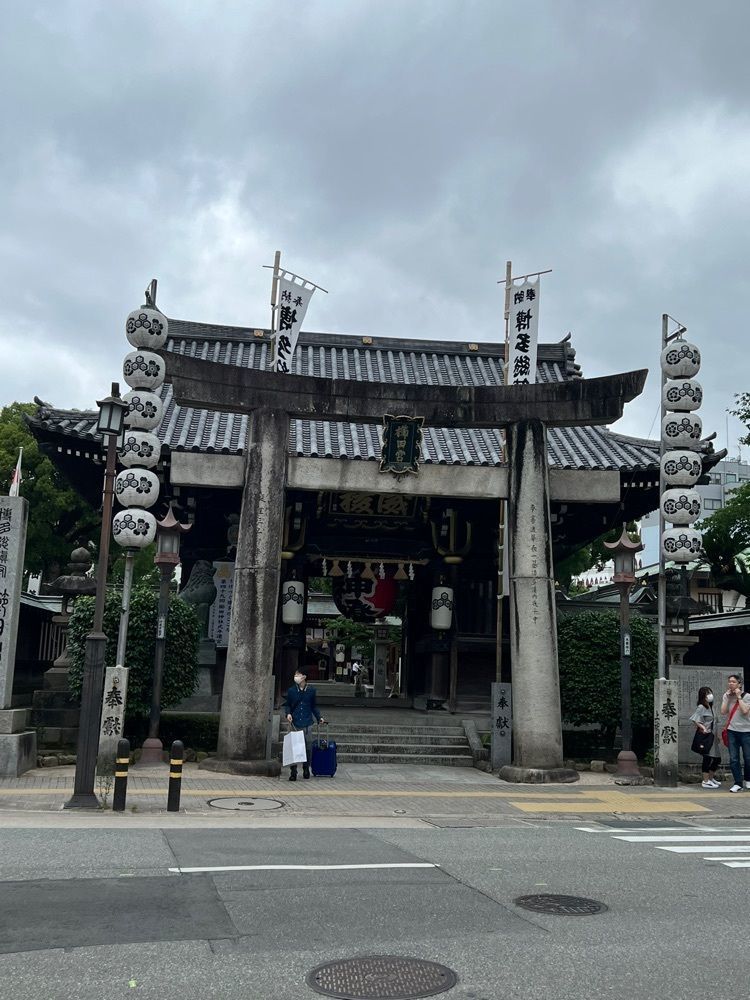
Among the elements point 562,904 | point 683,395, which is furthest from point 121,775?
point 683,395

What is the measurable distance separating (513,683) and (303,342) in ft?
51.1

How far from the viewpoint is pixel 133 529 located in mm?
16734

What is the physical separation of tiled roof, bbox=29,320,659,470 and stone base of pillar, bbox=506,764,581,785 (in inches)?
258

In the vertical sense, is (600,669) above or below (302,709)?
above

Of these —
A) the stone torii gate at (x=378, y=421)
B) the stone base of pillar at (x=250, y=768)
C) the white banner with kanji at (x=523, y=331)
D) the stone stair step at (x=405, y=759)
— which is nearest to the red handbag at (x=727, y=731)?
the stone torii gate at (x=378, y=421)

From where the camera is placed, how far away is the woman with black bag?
16766 millimetres

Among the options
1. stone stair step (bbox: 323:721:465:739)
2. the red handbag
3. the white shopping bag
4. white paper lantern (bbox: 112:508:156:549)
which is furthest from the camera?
stone stair step (bbox: 323:721:465:739)

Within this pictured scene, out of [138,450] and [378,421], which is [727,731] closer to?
[378,421]

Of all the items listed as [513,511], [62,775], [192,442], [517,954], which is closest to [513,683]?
[513,511]

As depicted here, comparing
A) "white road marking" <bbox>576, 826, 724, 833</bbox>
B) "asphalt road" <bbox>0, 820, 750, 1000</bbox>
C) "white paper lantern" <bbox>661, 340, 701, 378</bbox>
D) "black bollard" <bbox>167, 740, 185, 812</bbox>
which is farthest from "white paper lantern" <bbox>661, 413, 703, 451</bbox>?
"black bollard" <bbox>167, 740, 185, 812</bbox>

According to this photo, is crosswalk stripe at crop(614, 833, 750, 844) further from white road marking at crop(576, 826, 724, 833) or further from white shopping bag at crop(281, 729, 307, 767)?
white shopping bag at crop(281, 729, 307, 767)

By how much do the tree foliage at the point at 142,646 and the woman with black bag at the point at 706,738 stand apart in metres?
10.3

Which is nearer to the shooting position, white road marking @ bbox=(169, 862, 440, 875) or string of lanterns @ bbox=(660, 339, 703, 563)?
white road marking @ bbox=(169, 862, 440, 875)

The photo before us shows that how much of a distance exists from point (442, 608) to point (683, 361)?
9.20 meters
